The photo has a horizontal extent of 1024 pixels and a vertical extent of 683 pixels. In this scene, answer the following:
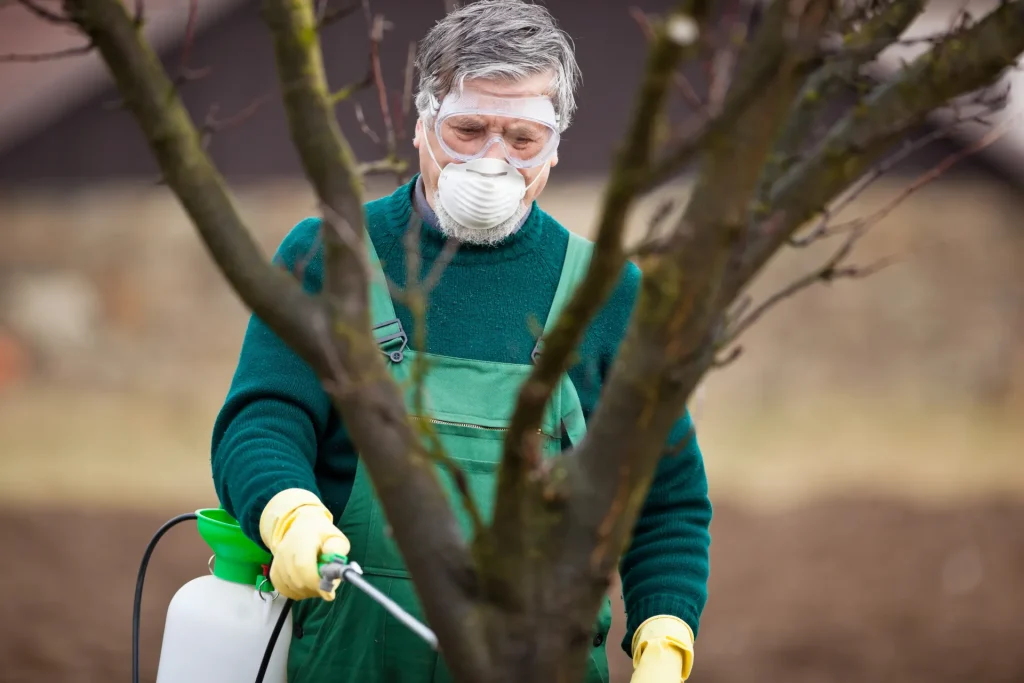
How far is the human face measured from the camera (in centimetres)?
196

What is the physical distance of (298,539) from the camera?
1610 millimetres

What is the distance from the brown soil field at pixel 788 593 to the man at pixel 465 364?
3175mm

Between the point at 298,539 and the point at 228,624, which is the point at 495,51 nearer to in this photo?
the point at 298,539

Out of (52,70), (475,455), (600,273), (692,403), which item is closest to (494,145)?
(475,455)


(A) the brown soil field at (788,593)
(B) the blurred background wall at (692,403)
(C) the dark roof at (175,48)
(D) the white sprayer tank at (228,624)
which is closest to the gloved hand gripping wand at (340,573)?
(D) the white sprayer tank at (228,624)

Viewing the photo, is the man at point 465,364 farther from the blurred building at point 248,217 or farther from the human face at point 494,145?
the blurred building at point 248,217

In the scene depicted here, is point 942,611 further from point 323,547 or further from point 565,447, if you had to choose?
point 323,547

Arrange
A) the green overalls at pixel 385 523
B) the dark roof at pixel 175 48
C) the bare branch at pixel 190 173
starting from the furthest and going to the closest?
the dark roof at pixel 175 48 < the green overalls at pixel 385 523 < the bare branch at pixel 190 173

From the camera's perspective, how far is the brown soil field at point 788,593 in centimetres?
495

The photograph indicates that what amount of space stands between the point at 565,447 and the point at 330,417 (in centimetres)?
36

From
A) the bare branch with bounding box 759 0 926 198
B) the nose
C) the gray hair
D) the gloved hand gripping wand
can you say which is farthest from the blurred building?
the bare branch with bounding box 759 0 926 198

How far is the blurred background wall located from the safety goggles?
3.44 meters

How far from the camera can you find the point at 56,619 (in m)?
5.11

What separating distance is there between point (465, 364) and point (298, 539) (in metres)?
0.40
